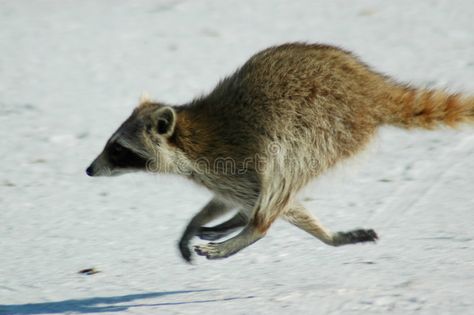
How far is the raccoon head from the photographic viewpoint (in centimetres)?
636

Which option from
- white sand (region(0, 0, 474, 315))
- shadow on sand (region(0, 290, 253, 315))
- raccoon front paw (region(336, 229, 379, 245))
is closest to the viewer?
shadow on sand (region(0, 290, 253, 315))

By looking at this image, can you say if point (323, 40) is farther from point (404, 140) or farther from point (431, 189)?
point (431, 189)

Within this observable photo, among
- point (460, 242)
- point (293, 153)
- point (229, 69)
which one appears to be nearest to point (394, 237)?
point (460, 242)

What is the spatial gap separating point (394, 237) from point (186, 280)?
56.6 inches

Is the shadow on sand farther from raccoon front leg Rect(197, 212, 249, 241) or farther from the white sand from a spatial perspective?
raccoon front leg Rect(197, 212, 249, 241)

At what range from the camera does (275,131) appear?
20.1ft

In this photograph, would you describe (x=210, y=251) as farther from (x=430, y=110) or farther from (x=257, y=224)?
(x=430, y=110)

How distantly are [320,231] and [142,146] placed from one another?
1236mm

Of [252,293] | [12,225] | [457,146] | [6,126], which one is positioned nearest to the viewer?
[252,293]

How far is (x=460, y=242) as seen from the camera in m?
6.51

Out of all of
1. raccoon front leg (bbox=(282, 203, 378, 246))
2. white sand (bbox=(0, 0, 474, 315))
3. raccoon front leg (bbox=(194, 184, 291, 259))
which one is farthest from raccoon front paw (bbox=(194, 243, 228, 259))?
raccoon front leg (bbox=(282, 203, 378, 246))

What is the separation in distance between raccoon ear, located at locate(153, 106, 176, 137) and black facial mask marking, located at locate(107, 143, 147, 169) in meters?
0.22

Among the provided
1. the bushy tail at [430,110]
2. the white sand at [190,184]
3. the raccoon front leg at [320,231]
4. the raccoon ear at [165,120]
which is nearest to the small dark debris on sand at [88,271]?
the white sand at [190,184]

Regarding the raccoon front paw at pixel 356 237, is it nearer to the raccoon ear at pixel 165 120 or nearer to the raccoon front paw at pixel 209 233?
the raccoon front paw at pixel 209 233
